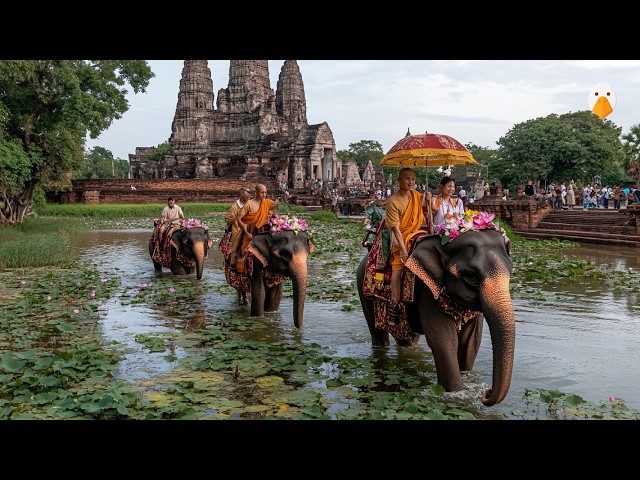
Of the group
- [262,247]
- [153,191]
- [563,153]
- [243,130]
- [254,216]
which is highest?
[243,130]

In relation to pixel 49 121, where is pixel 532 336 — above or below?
below

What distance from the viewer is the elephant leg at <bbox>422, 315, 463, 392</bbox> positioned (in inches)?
216

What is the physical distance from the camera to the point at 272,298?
9.41m

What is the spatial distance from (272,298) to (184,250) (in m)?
4.05

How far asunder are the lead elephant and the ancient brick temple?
4598 centimetres

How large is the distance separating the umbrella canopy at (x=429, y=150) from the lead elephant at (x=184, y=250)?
246 inches

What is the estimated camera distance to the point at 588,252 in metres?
17.5

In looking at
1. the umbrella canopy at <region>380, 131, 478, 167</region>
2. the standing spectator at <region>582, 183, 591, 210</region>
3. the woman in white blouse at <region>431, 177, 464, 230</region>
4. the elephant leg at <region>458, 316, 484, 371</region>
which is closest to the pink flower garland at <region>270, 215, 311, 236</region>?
the umbrella canopy at <region>380, 131, 478, 167</region>

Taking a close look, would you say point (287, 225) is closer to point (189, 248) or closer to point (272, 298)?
point (272, 298)

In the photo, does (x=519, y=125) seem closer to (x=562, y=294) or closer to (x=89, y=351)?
(x=562, y=294)

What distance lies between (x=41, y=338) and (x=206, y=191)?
137ft

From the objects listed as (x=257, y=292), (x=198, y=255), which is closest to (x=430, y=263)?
(x=257, y=292)

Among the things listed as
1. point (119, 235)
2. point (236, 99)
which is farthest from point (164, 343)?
point (236, 99)

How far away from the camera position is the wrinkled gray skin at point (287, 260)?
809cm
